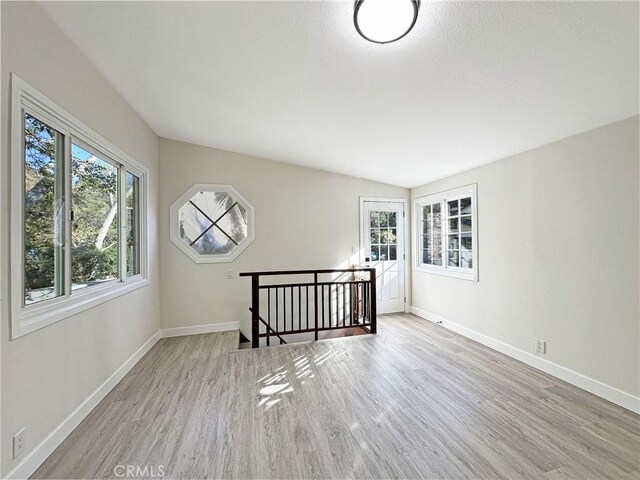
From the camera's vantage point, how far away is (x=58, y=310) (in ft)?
5.96

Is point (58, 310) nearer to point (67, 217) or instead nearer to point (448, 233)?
point (67, 217)

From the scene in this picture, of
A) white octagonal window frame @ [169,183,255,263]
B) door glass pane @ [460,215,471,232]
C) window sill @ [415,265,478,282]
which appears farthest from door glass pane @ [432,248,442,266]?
white octagonal window frame @ [169,183,255,263]

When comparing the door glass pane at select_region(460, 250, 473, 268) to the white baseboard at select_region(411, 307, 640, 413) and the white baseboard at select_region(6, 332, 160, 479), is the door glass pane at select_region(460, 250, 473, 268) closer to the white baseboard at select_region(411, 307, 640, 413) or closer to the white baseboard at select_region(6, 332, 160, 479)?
the white baseboard at select_region(411, 307, 640, 413)

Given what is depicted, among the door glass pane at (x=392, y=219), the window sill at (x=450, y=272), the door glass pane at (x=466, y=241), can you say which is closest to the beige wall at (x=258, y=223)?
the door glass pane at (x=392, y=219)

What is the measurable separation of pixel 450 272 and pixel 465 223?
0.76 meters

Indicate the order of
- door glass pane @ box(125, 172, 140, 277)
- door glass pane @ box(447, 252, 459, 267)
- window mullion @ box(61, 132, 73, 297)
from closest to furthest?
window mullion @ box(61, 132, 73, 297), door glass pane @ box(125, 172, 140, 277), door glass pane @ box(447, 252, 459, 267)

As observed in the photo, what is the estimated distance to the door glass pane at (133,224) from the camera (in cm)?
311

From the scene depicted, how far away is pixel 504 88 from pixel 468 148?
3.66ft

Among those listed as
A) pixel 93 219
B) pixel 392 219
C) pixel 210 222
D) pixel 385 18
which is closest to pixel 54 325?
pixel 93 219

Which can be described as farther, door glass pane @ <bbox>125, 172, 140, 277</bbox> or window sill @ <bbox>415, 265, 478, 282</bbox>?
window sill @ <bbox>415, 265, 478, 282</bbox>

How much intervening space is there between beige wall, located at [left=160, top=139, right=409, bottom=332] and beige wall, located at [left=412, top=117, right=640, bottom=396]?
2.01 metres

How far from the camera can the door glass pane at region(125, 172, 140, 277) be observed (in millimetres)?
3109

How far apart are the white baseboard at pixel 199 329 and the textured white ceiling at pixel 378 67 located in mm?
2768

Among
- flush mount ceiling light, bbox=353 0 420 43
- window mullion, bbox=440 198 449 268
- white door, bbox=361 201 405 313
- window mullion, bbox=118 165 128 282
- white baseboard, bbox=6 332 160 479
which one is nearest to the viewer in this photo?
flush mount ceiling light, bbox=353 0 420 43
